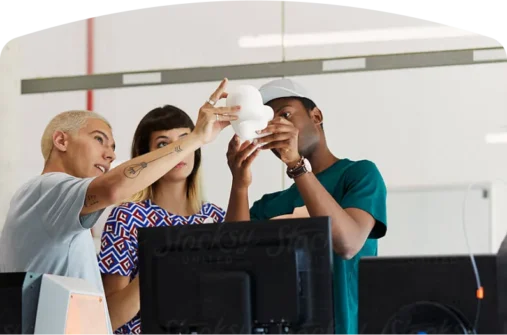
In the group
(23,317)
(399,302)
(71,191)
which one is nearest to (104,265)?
(71,191)

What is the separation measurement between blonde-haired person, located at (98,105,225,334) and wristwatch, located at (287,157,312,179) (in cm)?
40

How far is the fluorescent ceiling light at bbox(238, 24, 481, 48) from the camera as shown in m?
3.68

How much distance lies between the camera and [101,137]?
3.68 m

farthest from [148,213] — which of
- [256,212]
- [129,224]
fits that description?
[256,212]

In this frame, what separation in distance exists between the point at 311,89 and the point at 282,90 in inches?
5.3

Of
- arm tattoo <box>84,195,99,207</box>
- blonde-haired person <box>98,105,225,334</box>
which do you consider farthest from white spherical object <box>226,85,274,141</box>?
arm tattoo <box>84,195,99,207</box>

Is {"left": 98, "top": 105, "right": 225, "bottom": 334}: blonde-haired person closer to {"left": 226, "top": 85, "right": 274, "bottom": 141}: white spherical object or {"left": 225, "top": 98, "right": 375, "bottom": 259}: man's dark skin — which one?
{"left": 225, "top": 98, "right": 375, "bottom": 259}: man's dark skin

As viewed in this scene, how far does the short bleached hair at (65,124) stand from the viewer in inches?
142

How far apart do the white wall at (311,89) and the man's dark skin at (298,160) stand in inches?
2.0

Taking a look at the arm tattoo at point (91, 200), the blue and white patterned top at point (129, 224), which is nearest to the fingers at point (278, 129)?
the blue and white patterned top at point (129, 224)

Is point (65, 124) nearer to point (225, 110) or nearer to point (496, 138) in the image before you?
point (225, 110)

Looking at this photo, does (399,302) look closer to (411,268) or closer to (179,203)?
(411,268)

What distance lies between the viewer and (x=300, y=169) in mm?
3234

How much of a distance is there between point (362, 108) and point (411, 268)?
1.83 m
